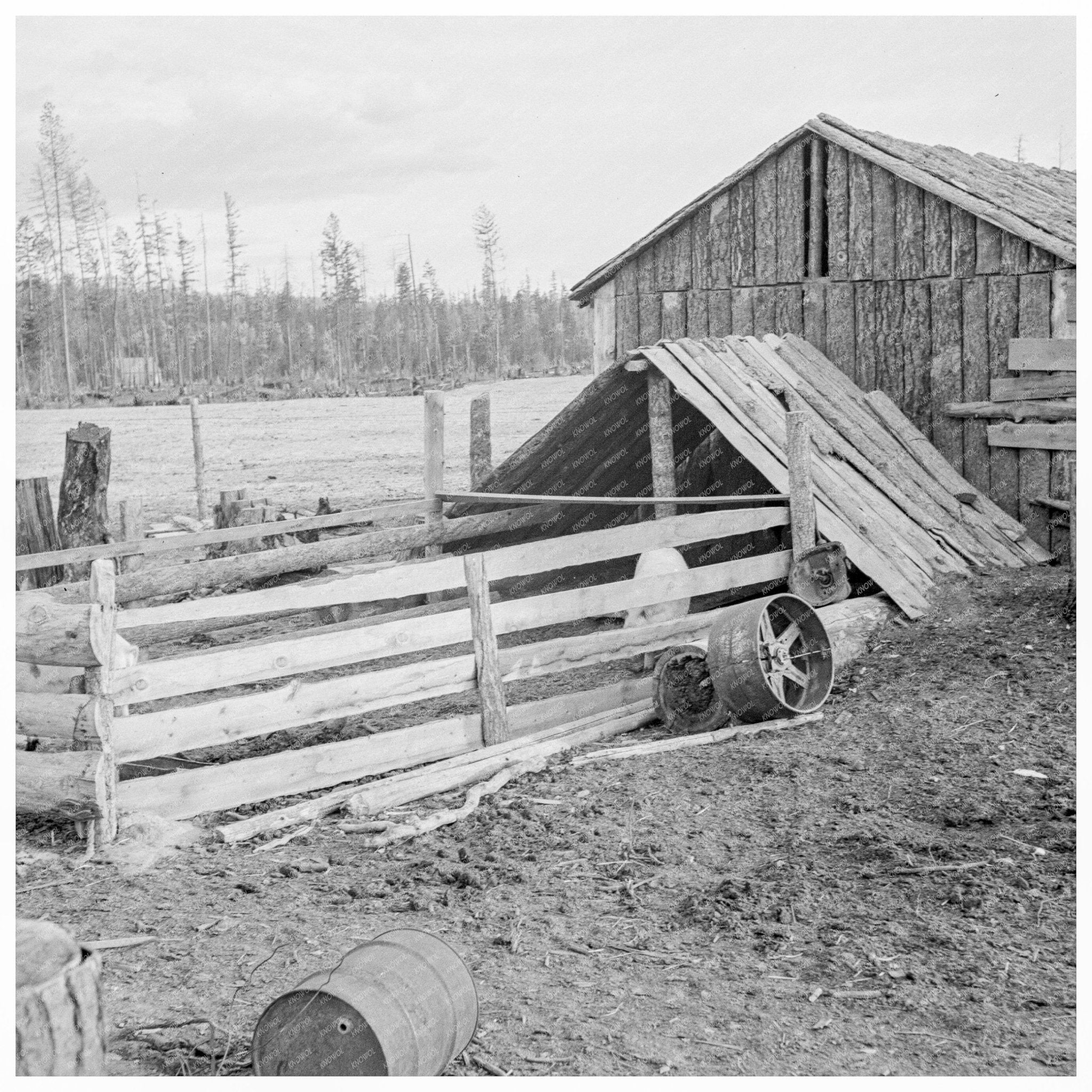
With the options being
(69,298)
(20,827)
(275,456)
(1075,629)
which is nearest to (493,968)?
(20,827)

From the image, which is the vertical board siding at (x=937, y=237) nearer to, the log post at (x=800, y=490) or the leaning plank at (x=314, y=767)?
the log post at (x=800, y=490)

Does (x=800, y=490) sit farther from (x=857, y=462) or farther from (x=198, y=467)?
(x=198, y=467)

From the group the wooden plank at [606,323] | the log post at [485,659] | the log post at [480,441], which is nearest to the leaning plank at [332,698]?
the log post at [485,659]

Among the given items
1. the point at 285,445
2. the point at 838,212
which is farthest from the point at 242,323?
the point at 838,212

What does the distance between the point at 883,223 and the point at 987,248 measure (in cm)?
104

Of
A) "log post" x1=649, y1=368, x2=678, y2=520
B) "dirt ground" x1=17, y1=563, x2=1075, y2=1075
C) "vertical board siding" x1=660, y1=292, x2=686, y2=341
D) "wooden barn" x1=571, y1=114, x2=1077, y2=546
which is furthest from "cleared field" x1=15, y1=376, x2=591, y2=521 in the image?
"dirt ground" x1=17, y1=563, x2=1075, y2=1075

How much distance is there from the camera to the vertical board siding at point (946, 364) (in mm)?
Result: 10898

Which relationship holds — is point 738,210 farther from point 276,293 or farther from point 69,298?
point 276,293

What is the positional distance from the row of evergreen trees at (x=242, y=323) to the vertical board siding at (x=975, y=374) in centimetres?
3230

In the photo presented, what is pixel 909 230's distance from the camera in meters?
11.1

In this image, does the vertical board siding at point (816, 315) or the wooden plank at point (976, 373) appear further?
the vertical board siding at point (816, 315)

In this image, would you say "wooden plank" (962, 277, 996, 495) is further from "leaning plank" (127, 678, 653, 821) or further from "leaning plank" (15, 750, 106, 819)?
"leaning plank" (15, 750, 106, 819)

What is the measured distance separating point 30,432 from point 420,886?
1112 inches

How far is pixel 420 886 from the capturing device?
16.7 feet
